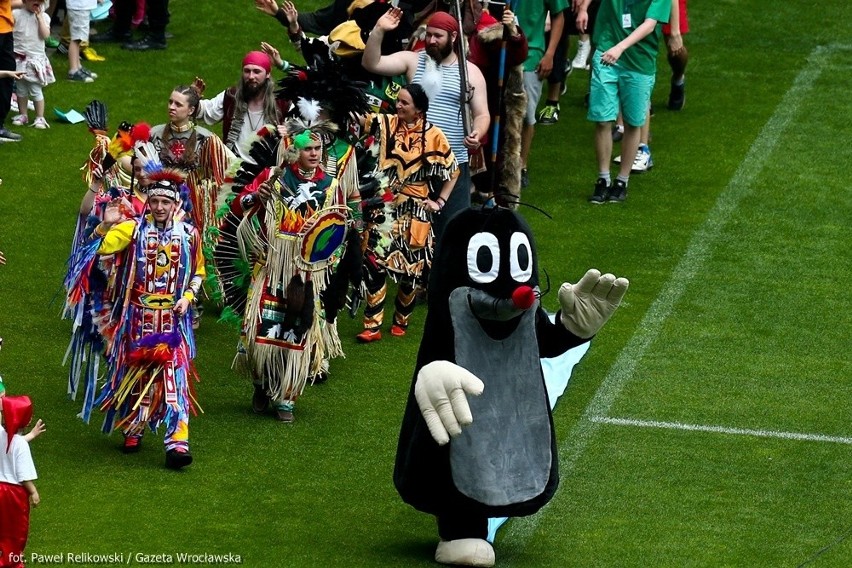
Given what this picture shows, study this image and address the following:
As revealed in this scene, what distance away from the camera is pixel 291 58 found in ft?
55.5

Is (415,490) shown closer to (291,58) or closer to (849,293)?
(849,293)

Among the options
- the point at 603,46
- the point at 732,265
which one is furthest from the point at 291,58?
the point at 732,265

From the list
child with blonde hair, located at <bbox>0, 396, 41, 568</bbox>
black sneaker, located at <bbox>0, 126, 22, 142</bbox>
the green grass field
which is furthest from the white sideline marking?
black sneaker, located at <bbox>0, 126, 22, 142</bbox>

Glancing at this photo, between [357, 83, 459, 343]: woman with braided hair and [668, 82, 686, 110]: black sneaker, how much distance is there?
5.48 meters

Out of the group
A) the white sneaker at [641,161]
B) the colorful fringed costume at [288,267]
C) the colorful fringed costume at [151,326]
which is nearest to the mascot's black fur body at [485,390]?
the colorful fringed costume at [151,326]

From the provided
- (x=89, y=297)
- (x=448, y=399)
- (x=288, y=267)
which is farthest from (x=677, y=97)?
(x=448, y=399)

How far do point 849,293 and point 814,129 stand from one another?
152 inches

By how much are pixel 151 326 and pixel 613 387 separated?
313 cm

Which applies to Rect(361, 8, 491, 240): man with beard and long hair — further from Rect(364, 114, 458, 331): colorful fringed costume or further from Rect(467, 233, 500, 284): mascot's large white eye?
Rect(467, 233, 500, 284): mascot's large white eye

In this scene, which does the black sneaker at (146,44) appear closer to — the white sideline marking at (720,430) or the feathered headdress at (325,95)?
the feathered headdress at (325,95)

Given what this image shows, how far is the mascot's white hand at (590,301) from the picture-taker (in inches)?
289

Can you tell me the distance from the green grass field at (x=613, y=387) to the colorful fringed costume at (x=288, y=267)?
417mm

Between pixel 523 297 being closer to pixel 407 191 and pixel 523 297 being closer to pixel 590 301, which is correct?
pixel 590 301

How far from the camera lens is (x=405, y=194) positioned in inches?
417
